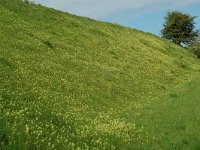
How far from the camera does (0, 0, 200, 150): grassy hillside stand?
15.7 m

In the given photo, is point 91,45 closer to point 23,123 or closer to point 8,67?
point 8,67

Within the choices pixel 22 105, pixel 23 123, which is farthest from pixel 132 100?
pixel 23 123

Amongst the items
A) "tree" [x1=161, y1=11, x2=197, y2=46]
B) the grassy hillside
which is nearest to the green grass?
the grassy hillside

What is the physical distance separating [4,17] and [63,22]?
10.1 meters

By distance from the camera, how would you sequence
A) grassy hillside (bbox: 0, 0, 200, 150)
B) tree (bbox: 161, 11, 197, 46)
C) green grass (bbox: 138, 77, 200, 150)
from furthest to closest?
tree (bbox: 161, 11, 197, 46) < green grass (bbox: 138, 77, 200, 150) < grassy hillside (bbox: 0, 0, 200, 150)

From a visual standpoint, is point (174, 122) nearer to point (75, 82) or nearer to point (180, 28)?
point (75, 82)

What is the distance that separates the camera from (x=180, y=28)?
3794 inches

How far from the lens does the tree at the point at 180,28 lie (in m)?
96.0

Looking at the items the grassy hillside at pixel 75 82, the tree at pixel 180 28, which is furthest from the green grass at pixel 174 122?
the tree at pixel 180 28

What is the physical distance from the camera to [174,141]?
18.3 m

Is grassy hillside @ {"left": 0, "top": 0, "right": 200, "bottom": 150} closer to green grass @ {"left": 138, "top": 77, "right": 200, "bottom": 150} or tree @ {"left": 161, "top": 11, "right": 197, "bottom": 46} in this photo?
green grass @ {"left": 138, "top": 77, "right": 200, "bottom": 150}

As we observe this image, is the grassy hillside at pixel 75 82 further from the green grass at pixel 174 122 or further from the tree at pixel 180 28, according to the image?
the tree at pixel 180 28

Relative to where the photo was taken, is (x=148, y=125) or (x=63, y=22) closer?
(x=148, y=125)

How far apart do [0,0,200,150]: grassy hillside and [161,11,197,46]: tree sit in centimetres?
4279
